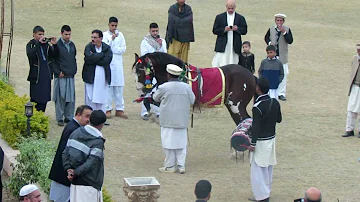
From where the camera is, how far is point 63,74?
14836 millimetres

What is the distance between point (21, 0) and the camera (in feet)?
85.6

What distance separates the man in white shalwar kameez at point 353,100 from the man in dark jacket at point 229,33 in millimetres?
2732

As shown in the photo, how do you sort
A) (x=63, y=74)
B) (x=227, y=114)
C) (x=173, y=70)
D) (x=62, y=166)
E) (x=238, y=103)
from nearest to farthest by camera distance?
1. (x=62, y=166)
2. (x=173, y=70)
3. (x=238, y=103)
4. (x=63, y=74)
5. (x=227, y=114)

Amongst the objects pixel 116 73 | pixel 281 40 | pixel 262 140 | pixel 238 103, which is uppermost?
pixel 281 40

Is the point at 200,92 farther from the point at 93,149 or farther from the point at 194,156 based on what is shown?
the point at 93,149

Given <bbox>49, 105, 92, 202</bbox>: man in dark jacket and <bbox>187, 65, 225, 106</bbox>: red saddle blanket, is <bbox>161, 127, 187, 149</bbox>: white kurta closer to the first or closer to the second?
<bbox>187, 65, 225, 106</bbox>: red saddle blanket

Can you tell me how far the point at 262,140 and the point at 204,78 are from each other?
8.40 feet

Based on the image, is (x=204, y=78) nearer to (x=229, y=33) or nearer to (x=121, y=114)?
(x=121, y=114)

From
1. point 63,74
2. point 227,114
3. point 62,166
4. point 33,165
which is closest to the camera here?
point 62,166

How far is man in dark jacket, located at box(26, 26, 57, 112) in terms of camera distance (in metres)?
14.5

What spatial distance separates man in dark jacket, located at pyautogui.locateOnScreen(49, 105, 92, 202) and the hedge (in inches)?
22.2

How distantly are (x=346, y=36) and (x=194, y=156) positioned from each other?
434 inches

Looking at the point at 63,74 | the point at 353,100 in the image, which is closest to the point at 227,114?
the point at 353,100

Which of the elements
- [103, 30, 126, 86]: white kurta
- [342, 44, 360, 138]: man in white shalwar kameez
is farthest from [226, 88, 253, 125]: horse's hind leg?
[103, 30, 126, 86]: white kurta
